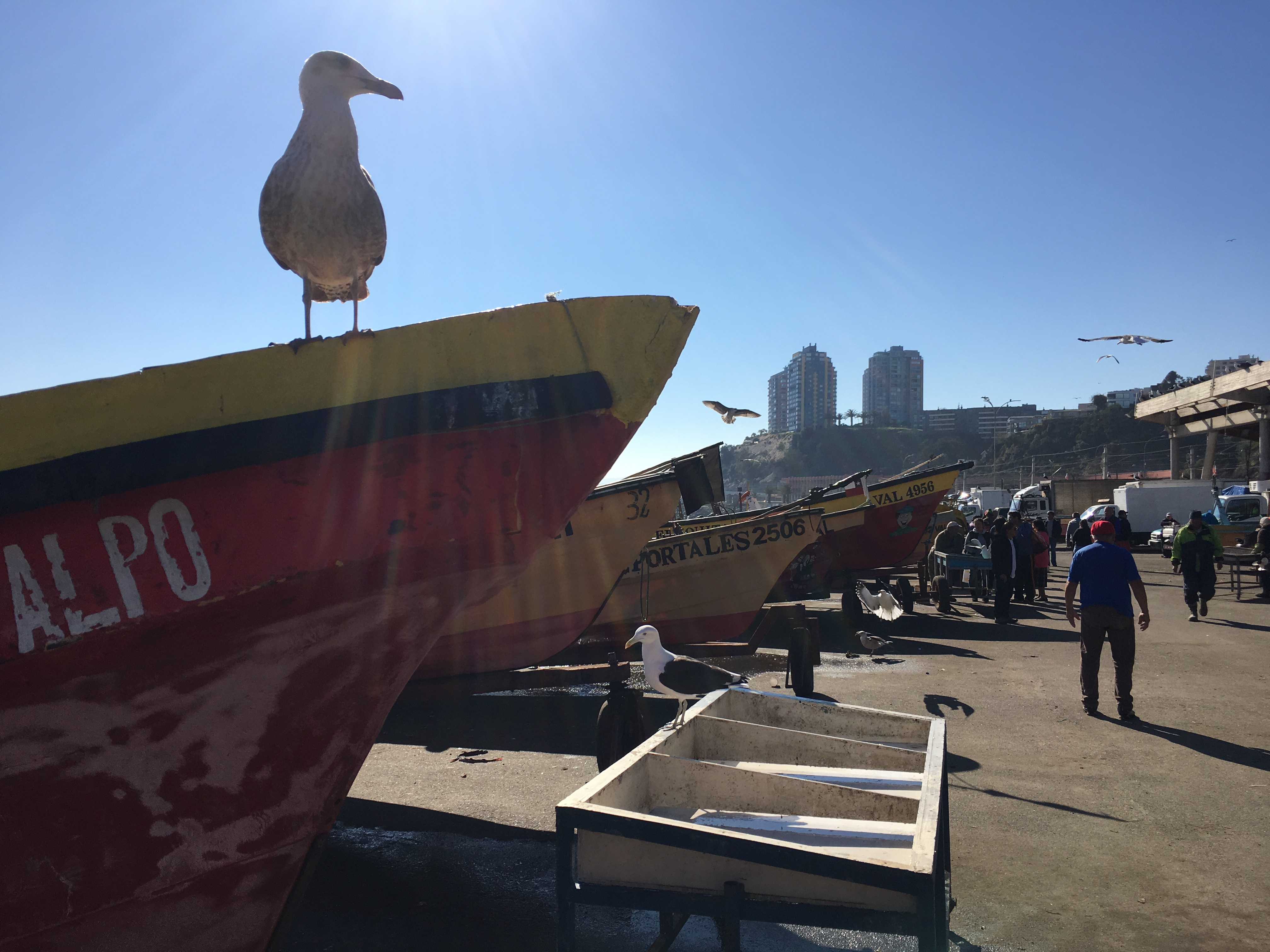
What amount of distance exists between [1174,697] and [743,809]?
575 centimetres

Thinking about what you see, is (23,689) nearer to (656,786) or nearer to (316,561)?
(316,561)

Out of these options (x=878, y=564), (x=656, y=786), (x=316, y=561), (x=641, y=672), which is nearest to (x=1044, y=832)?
(x=656, y=786)

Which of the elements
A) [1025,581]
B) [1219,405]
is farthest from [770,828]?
[1219,405]

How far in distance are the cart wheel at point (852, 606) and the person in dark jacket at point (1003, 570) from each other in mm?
1869

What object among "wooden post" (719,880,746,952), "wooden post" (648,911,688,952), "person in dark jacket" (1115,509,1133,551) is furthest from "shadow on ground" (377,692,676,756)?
"person in dark jacket" (1115,509,1133,551)

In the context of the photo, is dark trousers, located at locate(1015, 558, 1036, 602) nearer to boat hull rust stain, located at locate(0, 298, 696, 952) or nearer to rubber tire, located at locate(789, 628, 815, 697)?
rubber tire, located at locate(789, 628, 815, 697)

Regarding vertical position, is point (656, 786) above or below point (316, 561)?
below

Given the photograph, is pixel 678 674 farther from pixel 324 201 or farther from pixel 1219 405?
pixel 1219 405

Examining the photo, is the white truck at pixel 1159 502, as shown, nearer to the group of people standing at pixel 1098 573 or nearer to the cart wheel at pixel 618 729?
the group of people standing at pixel 1098 573

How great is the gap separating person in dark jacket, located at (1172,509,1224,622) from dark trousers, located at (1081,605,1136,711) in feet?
19.4

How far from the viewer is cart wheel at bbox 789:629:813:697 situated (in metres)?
7.04

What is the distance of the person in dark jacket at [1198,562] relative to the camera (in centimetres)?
1142

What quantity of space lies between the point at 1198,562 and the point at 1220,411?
28.5m

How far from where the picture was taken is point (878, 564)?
1470 cm
